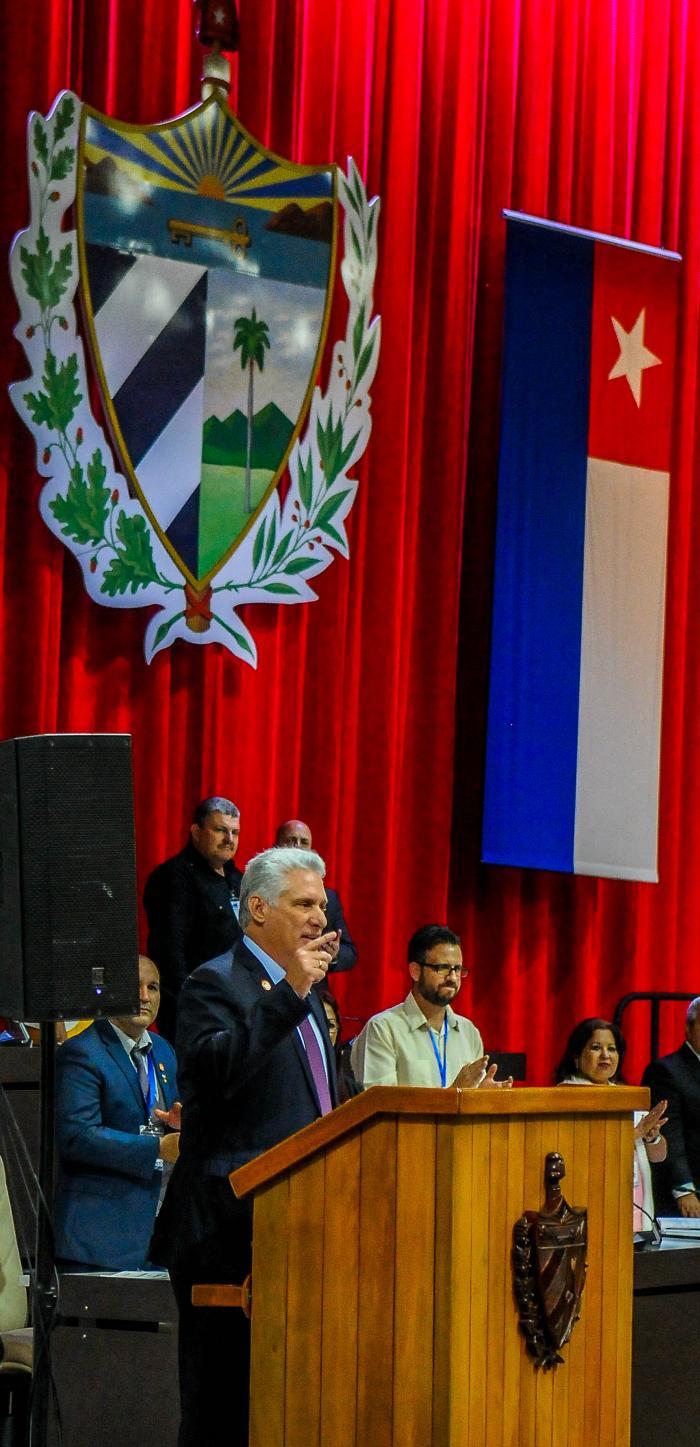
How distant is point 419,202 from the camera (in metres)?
8.20

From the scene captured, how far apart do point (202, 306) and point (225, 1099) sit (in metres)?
4.78

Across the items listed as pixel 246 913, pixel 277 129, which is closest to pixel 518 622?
pixel 277 129

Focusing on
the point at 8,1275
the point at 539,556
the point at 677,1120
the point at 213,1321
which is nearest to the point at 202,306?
the point at 539,556

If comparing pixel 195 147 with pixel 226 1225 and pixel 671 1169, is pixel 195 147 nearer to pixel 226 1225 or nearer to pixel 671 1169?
pixel 671 1169

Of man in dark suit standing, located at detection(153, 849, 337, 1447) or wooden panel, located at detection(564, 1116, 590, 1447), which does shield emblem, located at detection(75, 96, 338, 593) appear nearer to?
man in dark suit standing, located at detection(153, 849, 337, 1447)

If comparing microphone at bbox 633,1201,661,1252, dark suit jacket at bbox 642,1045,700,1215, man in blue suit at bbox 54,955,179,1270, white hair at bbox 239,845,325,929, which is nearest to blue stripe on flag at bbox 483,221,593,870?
dark suit jacket at bbox 642,1045,700,1215

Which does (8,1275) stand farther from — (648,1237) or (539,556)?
(539,556)

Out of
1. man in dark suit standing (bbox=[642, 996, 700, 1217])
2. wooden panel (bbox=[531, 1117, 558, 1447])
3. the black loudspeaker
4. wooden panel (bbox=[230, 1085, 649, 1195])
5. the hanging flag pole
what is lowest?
man in dark suit standing (bbox=[642, 996, 700, 1217])

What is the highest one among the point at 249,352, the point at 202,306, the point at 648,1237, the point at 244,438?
the point at 202,306

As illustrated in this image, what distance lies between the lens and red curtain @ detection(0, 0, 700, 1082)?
7.23 meters

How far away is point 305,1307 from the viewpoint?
9.15 feet

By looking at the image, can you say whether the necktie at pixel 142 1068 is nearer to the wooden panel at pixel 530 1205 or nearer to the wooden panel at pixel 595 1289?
the wooden panel at pixel 595 1289

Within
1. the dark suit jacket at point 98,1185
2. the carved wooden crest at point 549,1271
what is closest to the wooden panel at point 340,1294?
the carved wooden crest at point 549,1271

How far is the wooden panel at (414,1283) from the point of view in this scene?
267cm
